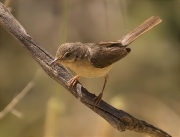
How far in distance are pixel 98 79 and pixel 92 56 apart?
2.45m

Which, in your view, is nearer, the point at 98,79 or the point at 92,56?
the point at 92,56

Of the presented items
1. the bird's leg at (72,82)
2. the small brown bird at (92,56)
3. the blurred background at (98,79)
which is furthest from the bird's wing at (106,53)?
the blurred background at (98,79)

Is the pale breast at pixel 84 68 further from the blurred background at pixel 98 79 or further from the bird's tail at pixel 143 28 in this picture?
the blurred background at pixel 98 79

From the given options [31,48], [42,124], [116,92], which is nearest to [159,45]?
[116,92]

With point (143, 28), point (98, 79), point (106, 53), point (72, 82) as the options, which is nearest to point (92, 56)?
point (106, 53)

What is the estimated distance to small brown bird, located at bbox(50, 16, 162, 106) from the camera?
201 cm

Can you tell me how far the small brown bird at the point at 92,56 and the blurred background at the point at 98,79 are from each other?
1.53 metres

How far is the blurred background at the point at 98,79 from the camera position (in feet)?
13.4

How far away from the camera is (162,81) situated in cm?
462

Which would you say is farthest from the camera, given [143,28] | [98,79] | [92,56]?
[98,79]

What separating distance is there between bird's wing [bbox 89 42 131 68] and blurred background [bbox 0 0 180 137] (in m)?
1.57

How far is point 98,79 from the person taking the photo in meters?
4.64

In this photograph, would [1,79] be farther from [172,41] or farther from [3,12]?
[172,41]

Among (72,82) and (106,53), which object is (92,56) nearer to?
(106,53)
